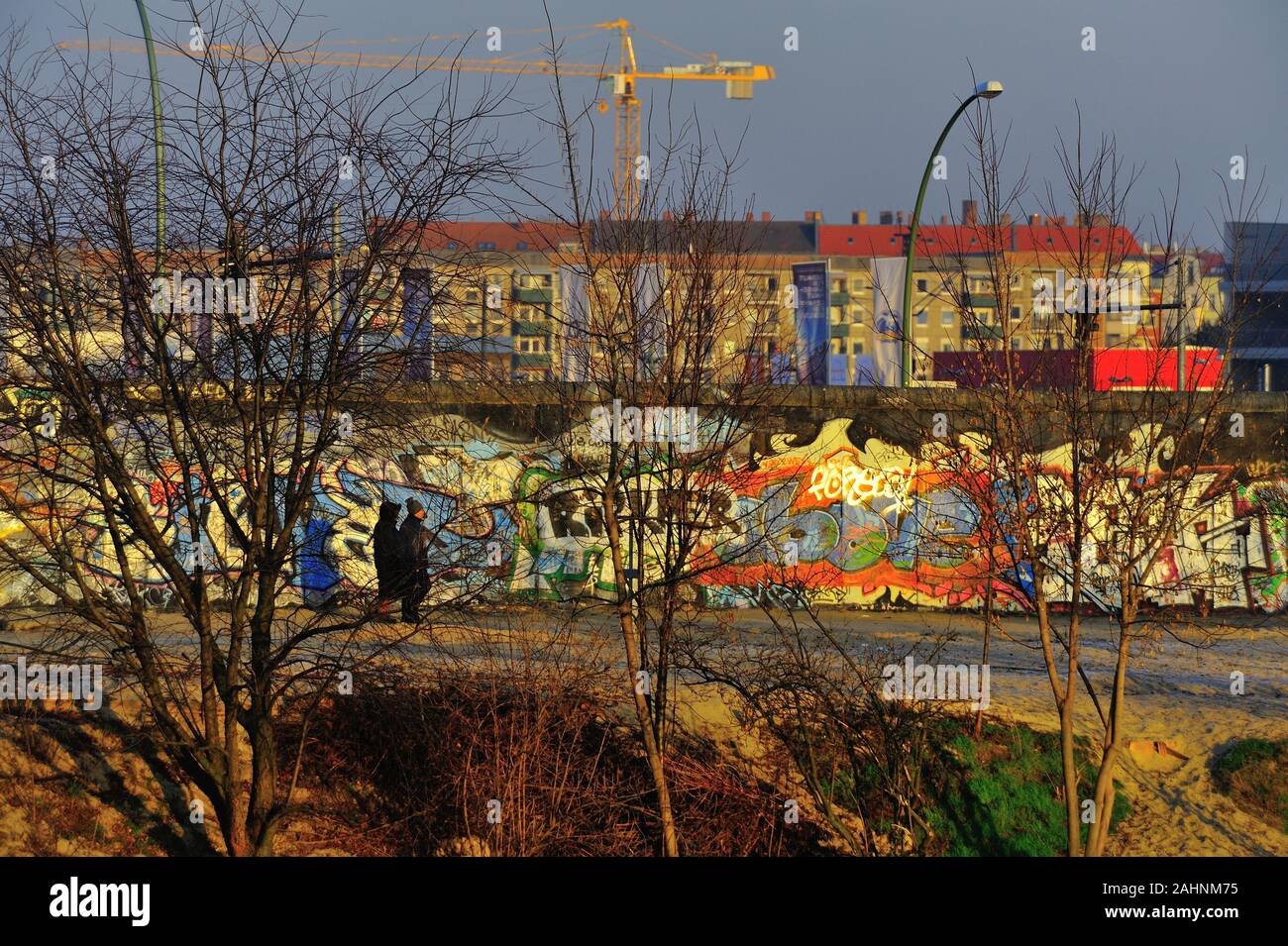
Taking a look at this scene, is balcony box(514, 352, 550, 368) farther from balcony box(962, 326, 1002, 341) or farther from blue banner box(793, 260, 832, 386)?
blue banner box(793, 260, 832, 386)

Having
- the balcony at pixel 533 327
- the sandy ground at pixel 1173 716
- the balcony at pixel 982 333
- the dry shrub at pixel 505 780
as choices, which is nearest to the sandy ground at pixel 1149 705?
the sandy ground at pixel 1173 716

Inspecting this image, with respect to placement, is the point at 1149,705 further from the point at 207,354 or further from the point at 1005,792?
the point at 207,354

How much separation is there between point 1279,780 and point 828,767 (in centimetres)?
417

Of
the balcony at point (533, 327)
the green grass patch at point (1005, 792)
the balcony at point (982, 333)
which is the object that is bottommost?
the green grass patch at point (1005, 792)

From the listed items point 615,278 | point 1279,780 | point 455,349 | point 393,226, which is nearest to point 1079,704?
point 1279,780

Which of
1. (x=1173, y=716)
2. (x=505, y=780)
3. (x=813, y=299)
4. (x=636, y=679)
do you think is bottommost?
(x=1173, y=716)

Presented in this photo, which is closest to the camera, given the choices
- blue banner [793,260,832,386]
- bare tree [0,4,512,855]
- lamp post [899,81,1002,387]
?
→ bare tree [0,4,512,855]

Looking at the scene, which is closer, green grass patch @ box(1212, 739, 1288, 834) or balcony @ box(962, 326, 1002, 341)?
balcony @ box(962, 326, 1002, 341)

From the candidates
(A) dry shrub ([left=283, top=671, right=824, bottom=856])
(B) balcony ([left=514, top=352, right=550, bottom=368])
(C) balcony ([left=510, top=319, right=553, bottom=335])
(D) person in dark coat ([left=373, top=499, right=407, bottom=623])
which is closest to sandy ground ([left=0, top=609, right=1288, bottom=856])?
(A) dry shrub ([left=283, top=671, right=824, bottom=856])

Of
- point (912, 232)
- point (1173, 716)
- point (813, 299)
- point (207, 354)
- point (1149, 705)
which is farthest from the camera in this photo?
point (813, 299)

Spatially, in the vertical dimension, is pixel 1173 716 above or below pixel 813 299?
below

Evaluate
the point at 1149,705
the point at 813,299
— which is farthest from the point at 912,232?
the point at 813,299

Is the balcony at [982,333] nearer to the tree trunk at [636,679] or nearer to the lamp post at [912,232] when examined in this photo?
the tree trunk at [636,679]

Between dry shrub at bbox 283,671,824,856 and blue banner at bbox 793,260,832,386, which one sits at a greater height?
blue banner at bbox 793,260,832,386
